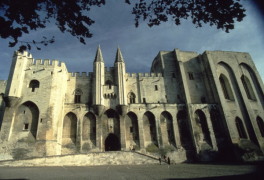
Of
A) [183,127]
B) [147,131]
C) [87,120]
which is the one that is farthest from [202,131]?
[87,120]

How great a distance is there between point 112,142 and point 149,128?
5597mm

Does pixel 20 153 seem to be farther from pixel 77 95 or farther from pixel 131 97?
pixel 131 97

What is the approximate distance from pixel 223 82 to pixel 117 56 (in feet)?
63.4

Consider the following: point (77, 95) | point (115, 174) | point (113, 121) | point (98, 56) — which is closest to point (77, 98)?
point (77, 95)

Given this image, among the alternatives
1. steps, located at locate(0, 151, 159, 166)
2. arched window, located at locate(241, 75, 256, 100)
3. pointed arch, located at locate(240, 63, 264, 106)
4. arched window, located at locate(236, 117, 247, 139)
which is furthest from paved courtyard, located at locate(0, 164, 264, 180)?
pointed arch, located at locate(240, 63, 264, 106)

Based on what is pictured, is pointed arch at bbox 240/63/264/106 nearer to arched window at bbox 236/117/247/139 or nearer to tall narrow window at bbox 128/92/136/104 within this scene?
arched window at bbox 236/117/247/139

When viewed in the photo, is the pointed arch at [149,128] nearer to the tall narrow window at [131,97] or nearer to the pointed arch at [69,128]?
the tall narrow window at [131,97]

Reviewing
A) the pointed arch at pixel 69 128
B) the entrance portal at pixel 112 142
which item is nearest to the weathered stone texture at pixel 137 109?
the entrance portal at pixel 112 142

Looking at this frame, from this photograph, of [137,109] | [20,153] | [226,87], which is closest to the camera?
[20,153]

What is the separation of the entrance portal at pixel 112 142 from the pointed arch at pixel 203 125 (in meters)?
11.9

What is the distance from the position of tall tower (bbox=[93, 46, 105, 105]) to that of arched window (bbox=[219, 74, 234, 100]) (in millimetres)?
20851

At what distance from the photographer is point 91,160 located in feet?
51.6

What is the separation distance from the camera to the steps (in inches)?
543

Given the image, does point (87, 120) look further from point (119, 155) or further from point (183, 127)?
point (183, 127)
